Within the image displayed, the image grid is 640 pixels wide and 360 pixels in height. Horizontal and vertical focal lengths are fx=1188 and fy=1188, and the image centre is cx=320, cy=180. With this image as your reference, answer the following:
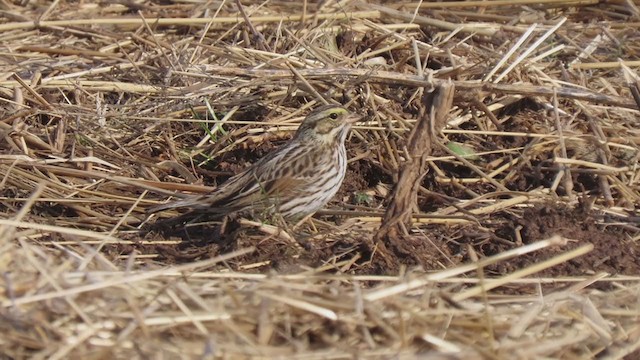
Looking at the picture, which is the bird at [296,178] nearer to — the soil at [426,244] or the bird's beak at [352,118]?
the bird's beak at [352,118]

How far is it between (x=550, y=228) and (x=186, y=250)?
6.20 feet

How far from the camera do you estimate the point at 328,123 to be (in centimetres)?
674

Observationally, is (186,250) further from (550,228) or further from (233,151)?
(550,228)

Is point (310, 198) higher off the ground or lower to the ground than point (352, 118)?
lower

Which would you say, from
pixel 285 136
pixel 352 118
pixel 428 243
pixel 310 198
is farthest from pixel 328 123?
pixel 428 243

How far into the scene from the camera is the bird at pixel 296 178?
255 inches

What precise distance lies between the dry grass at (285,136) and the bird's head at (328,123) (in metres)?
0.38

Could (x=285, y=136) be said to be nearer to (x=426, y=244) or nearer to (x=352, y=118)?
(x=352, y=118)

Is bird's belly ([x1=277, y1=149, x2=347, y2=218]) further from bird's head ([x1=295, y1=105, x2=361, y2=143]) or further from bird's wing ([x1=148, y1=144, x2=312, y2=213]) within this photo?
bird's head ([x1=295, y1=105, x2=361, y2=143])

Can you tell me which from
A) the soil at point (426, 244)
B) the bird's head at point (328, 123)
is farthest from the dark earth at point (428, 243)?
the bird's head at point (328, 123)

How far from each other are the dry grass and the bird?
201 mm

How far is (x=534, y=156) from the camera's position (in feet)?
23.1

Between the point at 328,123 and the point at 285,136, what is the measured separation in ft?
2.17

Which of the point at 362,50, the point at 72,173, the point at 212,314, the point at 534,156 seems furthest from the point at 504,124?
the point at 212,314
